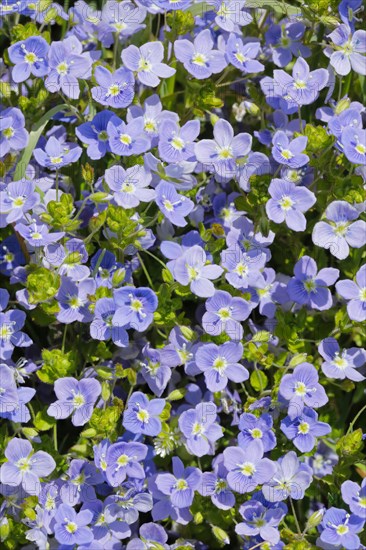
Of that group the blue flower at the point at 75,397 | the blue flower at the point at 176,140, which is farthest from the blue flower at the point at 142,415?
the blue flower at the point at 176,140

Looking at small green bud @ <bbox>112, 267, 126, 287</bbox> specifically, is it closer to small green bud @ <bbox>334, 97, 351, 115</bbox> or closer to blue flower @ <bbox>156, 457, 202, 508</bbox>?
blue flower @ <bbox>156, 457, 202, 508</bbox>

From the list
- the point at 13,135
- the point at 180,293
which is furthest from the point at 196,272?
the point at 13,135

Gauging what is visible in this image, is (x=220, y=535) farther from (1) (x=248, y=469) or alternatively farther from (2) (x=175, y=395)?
(2) (x=175, y=395)

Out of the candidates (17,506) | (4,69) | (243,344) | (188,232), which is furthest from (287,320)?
(4,69)

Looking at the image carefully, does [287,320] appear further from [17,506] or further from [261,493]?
[17,506]

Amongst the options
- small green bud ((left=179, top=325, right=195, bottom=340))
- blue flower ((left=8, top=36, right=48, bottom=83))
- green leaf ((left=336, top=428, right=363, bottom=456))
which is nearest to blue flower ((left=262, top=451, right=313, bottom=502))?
green leaf ((left=336, top=428, right=363, bottom=456))

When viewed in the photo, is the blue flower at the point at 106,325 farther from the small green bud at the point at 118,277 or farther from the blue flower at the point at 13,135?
the blue flower at the point at 13,135
